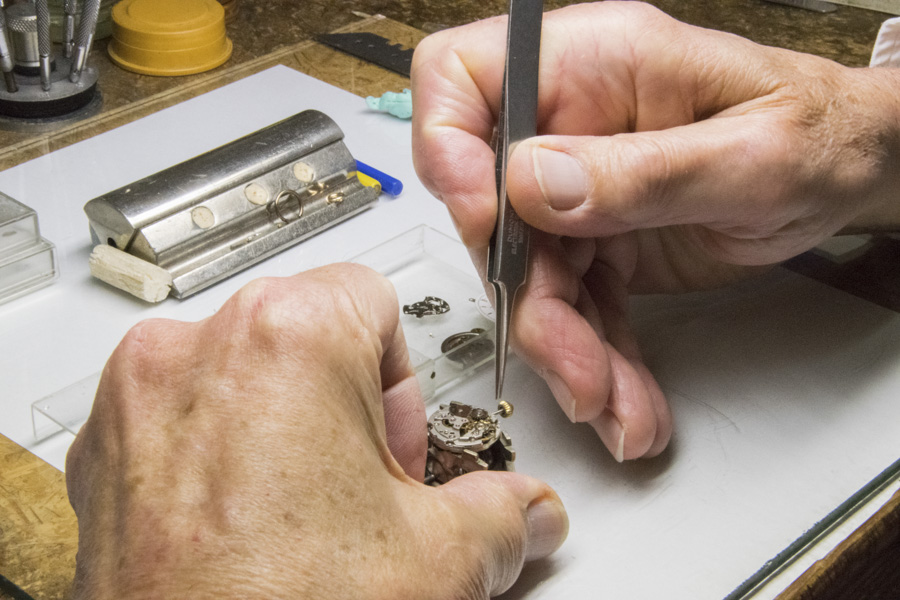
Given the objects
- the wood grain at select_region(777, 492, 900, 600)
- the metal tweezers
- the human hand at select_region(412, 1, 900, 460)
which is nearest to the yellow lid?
the human hand at select_region(412, 1, 900, 460)

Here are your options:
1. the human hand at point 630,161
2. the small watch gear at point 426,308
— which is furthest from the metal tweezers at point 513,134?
the small watch gear at point 426,308

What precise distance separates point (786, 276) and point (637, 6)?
324mm

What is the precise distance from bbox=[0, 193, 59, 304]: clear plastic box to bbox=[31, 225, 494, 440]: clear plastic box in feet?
0.58

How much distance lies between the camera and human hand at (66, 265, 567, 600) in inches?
17.8

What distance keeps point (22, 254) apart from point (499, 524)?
589mm

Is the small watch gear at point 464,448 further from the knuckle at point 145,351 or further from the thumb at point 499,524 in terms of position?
the knuckle at point 145,351

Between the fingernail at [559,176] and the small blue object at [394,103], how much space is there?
58 centimetres

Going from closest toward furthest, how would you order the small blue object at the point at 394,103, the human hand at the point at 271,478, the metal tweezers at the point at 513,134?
the human hand at the point at 271,478 < the metal tweezers at the point at 513,134 < the small blue object at the point at 394,103

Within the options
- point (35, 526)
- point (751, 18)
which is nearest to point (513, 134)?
point (35, 526)

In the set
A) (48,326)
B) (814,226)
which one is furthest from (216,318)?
(814,226)

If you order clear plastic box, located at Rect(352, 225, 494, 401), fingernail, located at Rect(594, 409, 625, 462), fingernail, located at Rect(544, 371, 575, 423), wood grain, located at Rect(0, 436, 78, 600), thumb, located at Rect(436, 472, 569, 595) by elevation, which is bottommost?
wood grain, located at Rect(0, 436, 78, 600)

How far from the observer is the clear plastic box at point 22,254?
2.94 feet

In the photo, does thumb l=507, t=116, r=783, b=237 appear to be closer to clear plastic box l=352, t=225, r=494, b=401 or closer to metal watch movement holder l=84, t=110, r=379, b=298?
clear plastic box l=352, t=225, r=494, b=401

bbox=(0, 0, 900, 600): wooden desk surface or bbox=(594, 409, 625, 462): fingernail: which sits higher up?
bbox=(594, 409, 625, 462): fingernail
